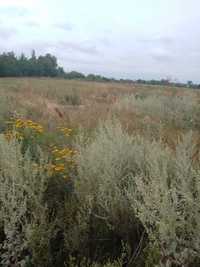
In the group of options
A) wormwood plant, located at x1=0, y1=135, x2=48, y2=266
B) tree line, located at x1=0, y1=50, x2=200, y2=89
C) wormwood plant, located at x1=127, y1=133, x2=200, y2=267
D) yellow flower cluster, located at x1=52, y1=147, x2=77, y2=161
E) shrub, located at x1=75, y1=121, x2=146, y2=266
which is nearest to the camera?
wormwood plant, located at x1=127, y1=133, x2=200, y2=267

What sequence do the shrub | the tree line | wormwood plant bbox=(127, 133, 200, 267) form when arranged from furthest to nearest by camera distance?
1. the tree line
2. the shrub
3. wormwood plant bbox=(127, 133, 200, 267)

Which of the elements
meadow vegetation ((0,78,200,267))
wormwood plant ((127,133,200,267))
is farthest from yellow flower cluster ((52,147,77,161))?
wormwood plant ((127,133,200,267))

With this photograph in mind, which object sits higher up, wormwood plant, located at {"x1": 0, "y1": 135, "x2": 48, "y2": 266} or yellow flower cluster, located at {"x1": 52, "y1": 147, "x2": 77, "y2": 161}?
yellow flower cluster, located at {"x1": 52, "y1": 147, "x2": 77, "y2": 161}

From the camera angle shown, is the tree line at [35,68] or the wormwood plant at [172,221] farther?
the tree line at [35,68]

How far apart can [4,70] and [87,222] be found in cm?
6699

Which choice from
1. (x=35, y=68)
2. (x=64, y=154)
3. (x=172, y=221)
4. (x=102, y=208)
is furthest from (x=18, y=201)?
(x=35, y=68)

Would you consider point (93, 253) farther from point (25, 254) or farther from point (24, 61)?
point (24, 61)

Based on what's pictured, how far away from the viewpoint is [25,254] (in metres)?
3.21

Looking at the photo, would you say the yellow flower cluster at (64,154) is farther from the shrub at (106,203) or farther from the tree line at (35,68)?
the tree line at (35,68)

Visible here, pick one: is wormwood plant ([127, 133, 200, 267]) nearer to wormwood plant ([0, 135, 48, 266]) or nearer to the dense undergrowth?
the dense undergrowth

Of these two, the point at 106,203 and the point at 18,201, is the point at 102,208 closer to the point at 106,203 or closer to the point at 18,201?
the point at 106,203

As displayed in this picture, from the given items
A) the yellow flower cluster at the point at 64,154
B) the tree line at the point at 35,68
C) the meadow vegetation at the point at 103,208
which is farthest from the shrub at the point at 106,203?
the tree line at the point at 35,68

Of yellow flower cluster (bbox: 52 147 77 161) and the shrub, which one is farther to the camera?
yellow flower cluster (bbox: 52 147 77 161)

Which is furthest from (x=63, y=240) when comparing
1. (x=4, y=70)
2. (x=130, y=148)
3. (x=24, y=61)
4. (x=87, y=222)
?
(x=24, y=61)
